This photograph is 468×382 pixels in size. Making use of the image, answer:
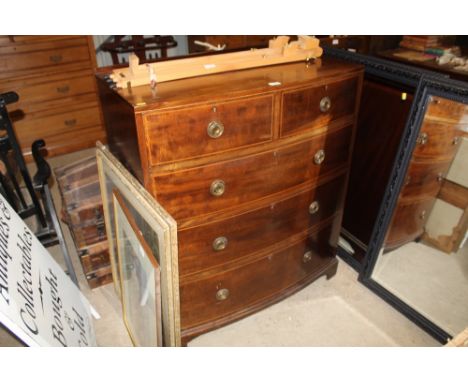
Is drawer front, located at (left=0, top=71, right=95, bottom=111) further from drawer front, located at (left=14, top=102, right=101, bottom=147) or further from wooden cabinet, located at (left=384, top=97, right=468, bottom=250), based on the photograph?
wooden cabinet, located at (left=384, top=97, right=468, bottom=250)

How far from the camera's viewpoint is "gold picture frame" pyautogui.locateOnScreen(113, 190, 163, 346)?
5.20ft

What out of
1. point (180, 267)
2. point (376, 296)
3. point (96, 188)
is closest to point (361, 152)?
point (376, 296)

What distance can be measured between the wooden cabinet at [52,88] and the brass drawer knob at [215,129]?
267 cm

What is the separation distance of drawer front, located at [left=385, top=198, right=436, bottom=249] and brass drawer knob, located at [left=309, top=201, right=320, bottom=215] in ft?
1.79

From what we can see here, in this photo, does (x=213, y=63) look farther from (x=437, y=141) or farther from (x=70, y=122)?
(x=70, y=122)

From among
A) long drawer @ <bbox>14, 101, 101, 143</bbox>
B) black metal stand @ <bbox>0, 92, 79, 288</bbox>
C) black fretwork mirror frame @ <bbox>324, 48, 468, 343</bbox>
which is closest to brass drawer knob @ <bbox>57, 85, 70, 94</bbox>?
long drawer @ <bbox>14, 101, 101, 143</bbox>

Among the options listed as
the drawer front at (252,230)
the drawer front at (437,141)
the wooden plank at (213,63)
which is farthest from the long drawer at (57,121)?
the drawer front at (437,141)

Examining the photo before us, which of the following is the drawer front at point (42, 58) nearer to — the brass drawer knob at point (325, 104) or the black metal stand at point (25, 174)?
the black metal stand at point (25, 174)

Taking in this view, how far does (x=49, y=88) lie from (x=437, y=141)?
11.0 ft

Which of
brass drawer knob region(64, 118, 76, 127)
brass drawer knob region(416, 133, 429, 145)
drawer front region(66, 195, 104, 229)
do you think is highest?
brass drawer knob region(416, 133, 429, 145)

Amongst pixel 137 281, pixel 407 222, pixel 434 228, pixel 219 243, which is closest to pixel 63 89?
pixel 137 281

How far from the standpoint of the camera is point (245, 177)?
1734mm
